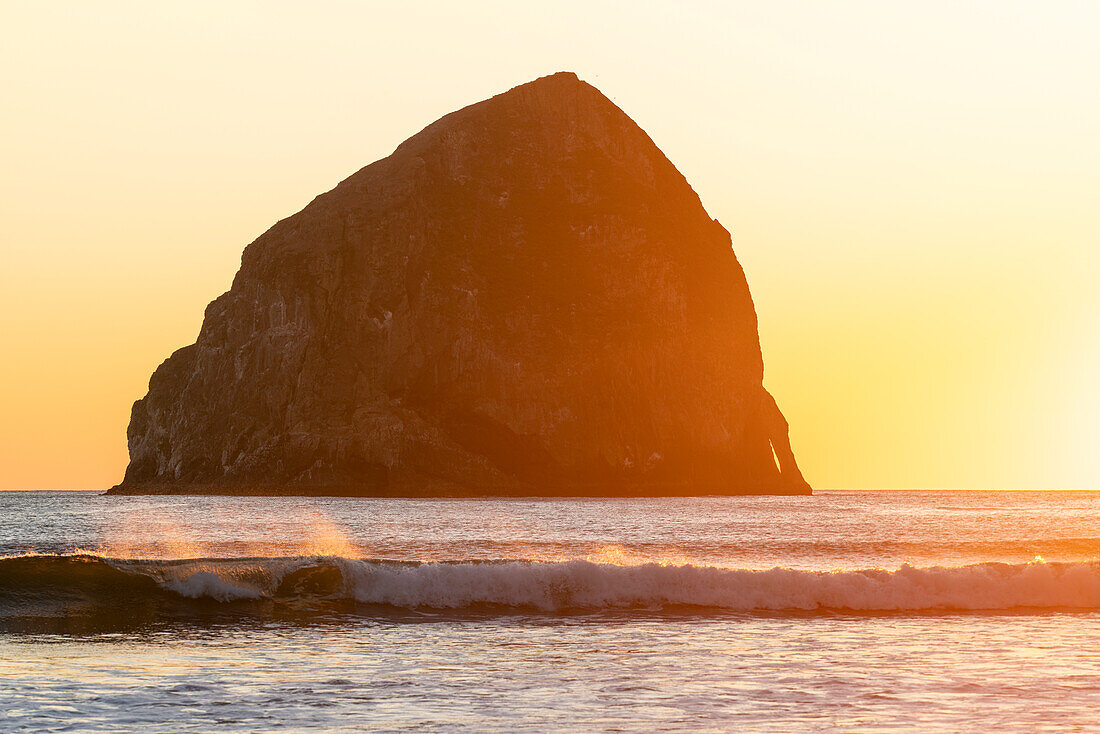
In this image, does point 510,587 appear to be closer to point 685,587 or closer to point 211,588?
point 685,587

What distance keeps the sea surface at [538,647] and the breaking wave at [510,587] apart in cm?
6

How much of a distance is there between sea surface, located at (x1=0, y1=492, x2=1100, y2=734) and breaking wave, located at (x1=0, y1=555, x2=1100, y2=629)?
0.18 ft

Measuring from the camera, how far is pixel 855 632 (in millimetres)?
23938

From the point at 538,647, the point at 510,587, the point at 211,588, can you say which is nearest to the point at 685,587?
the point at 510,587

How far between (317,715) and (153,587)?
1535 cm

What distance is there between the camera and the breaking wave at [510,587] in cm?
2836

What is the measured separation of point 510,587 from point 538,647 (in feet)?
26.7

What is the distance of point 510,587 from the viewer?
29.6m

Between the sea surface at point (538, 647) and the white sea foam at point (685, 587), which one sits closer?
the sea surface at point (538, 647)

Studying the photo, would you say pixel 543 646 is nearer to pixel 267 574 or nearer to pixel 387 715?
pixel 387 715

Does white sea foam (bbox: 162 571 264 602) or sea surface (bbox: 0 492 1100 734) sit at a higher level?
white sea foam (bbox: 162 571 264 602)

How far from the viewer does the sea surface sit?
49.4ft

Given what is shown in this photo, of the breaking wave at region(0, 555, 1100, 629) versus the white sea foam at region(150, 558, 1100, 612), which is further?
the white sea foam at region(150, 558, 1100, 612)

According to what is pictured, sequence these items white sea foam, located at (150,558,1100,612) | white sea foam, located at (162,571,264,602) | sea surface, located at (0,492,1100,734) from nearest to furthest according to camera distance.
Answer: sea surface, located at (0,492,1100,734)
white sea foam, located at (162,571,264,602)
white sea foam, located at (150,558,1100,612)
